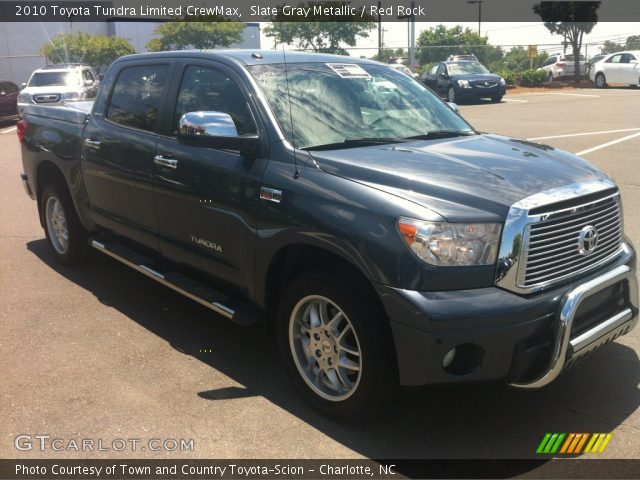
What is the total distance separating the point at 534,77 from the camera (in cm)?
3384

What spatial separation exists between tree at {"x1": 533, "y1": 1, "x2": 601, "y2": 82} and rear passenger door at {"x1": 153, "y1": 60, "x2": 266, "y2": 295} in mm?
34119

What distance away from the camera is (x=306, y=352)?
372cm

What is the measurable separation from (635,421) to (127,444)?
8.69 ft

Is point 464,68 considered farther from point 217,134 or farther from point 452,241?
point 452,241

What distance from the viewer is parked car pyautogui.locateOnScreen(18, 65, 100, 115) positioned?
2111 centimetres

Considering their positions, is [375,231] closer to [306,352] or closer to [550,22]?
[306,352]

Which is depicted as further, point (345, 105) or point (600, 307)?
point (345, 105)

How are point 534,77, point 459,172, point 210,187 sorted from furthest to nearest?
point 534,77
point 210,187
point 459,172

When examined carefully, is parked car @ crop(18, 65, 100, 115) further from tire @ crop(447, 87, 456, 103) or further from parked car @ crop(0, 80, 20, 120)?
tire @ crop(447, 87, 456, 103)

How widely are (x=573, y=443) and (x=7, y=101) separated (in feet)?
84.3

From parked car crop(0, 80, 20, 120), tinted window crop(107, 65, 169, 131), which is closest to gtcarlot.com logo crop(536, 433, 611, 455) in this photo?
tinted window crop(107, 65, 169, 131)

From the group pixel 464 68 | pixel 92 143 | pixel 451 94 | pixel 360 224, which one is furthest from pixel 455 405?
pixel 464 68

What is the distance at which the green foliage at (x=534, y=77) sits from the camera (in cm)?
3378

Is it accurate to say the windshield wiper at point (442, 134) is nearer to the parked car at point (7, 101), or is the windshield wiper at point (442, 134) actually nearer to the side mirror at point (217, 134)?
the side mirror at point (217, 134)
